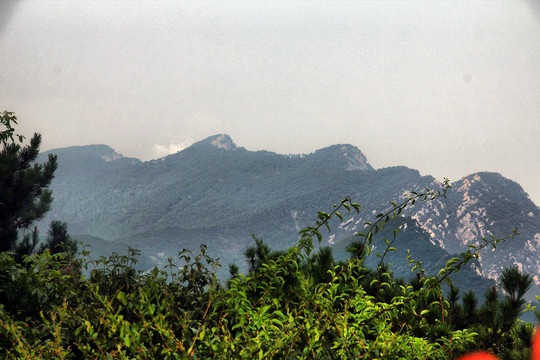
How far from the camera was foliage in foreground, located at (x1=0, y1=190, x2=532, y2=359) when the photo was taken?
1866 mm

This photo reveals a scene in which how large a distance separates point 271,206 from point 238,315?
62.7 meters

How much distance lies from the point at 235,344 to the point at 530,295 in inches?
2176

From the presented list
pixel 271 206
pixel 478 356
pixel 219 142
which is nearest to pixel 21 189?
pixel 478 356

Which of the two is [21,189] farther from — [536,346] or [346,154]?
[346,154]

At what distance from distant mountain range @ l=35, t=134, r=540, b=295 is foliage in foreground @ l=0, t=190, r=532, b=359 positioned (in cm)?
2800

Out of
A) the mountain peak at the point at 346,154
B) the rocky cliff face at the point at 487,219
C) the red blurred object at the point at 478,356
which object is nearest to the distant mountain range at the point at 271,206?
the rocky cliff face at the point at 487,219

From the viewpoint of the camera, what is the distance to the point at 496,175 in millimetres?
66000

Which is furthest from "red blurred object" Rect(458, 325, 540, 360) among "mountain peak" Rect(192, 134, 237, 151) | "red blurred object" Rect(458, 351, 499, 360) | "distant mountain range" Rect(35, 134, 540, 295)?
"mountain peak" Rect(192, 134, 237, 151)

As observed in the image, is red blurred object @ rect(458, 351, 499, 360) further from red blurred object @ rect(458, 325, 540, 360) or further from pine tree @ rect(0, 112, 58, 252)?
pine tree @ rect(0, 112, 58, 252)

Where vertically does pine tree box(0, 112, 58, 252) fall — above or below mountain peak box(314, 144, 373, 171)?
below

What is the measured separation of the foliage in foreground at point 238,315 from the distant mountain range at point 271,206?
91.9 ft

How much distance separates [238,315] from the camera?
2.25 meters

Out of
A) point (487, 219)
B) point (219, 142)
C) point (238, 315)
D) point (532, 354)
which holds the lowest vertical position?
point (487, 219)

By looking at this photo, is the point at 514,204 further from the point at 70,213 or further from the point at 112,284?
the point at 70,213
